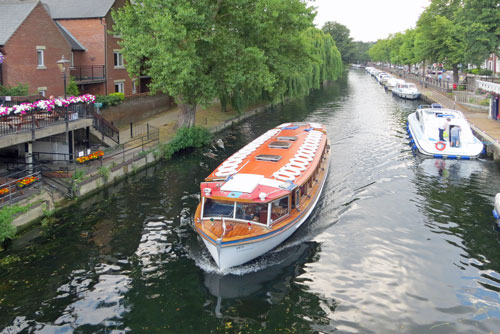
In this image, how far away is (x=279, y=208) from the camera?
18.7 meters

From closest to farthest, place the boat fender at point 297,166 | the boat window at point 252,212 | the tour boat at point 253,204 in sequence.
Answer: the tour boat at point 253,204
the boat window at point 252,212
the boat fender at point 297,166

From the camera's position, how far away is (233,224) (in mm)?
17656

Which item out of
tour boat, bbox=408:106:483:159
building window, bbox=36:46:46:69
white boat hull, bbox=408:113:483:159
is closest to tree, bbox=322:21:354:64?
tour boat, bbox=408:106:483:159

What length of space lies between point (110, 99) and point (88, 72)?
453 centimetres

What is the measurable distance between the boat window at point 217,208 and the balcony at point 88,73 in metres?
23.9

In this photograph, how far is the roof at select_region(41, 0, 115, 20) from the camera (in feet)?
132

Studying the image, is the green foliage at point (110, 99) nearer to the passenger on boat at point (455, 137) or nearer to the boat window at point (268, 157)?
the boat window at point (268, 157)

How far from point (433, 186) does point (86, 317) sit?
20.8m

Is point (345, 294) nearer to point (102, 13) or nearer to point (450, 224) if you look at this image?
point (450, 224)

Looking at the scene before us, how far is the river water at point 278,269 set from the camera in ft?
46.2

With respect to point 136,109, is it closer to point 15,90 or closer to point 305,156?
point 15,90

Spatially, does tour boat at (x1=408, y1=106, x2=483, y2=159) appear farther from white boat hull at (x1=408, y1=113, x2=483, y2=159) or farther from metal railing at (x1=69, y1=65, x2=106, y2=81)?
metal railing at (x1=69, y1=65, x2=106, y2=81)

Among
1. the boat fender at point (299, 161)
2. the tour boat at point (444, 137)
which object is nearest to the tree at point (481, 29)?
the tour boat at point (444, 137)

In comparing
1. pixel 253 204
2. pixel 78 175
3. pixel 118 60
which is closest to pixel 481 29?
pixel 118 60
